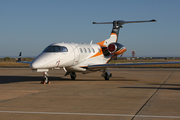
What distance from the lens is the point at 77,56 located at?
20.3 metres

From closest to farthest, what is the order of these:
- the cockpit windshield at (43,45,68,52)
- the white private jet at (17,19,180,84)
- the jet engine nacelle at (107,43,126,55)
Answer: the white private jet at (17,19,180,84), the cockpit windshield at (43,45,68,52), the jet engine nacelle at (107,43,126,55)

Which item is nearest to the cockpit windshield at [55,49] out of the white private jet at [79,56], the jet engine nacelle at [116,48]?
the white private jet at [79,56]

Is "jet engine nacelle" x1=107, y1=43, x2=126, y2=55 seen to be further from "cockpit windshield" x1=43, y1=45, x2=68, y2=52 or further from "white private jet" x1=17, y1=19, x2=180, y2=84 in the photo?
"cockpit windshield" x1=43, y1=45, x2=68, y2=52

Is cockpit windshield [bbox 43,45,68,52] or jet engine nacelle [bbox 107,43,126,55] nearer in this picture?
cockpit windshield [bbox 43,45,68,52]

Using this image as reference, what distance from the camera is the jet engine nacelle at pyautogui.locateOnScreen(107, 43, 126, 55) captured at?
76.3ft

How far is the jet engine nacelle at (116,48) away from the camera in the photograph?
23250 mm

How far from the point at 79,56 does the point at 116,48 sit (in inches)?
167

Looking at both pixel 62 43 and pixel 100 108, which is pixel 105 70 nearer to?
pixel 62 43

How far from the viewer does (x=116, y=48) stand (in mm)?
23328

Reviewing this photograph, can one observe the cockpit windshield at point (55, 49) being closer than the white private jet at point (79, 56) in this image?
No

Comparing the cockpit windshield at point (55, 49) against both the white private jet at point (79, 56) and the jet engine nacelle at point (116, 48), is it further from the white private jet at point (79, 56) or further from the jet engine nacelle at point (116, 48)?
the jet engine nacelle at point (116, 48)

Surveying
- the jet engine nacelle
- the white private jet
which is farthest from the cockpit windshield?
the jet engine nacelle

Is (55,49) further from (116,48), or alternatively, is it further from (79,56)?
(116,48)

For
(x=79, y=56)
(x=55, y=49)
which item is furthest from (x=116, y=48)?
(x=55, y=49)
